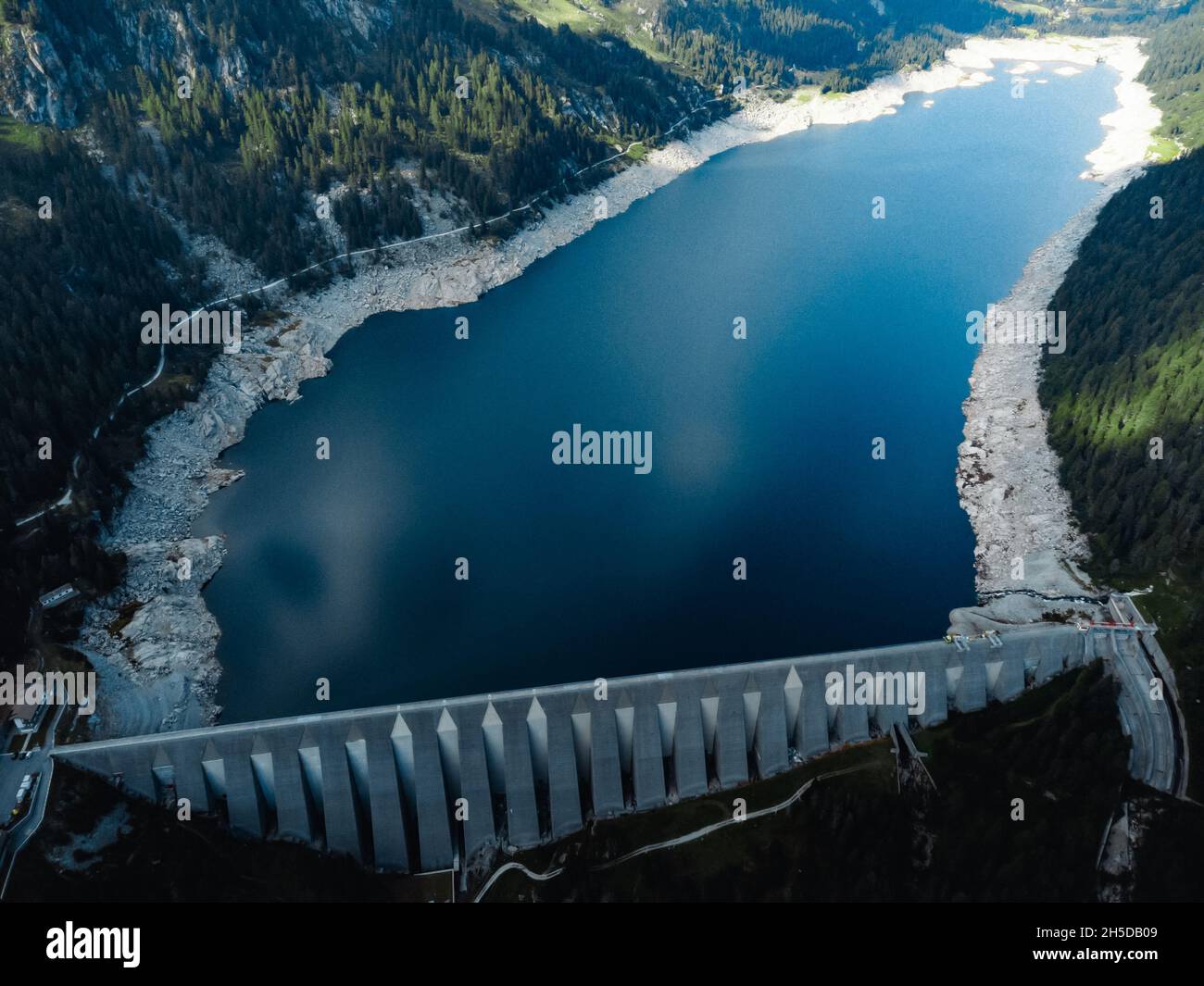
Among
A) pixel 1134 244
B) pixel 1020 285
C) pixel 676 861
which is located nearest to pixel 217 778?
pixel 676 861

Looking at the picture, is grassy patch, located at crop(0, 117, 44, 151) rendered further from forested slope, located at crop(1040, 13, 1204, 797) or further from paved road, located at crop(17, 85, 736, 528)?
forested slope, located at crop(1040, 13, 1204, 797)

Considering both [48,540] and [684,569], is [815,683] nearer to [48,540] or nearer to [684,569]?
[684,569]

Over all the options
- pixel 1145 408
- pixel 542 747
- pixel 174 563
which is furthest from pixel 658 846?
pixel 1145 408

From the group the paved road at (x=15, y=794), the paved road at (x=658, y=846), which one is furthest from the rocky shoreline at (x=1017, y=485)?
the paved road at (x=15, y=794)

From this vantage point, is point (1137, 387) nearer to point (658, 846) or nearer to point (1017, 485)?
point (1017, 485)

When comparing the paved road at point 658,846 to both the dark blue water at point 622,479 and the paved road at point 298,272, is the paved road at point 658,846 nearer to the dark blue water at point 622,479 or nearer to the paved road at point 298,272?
the dark blue water at point 622,479
